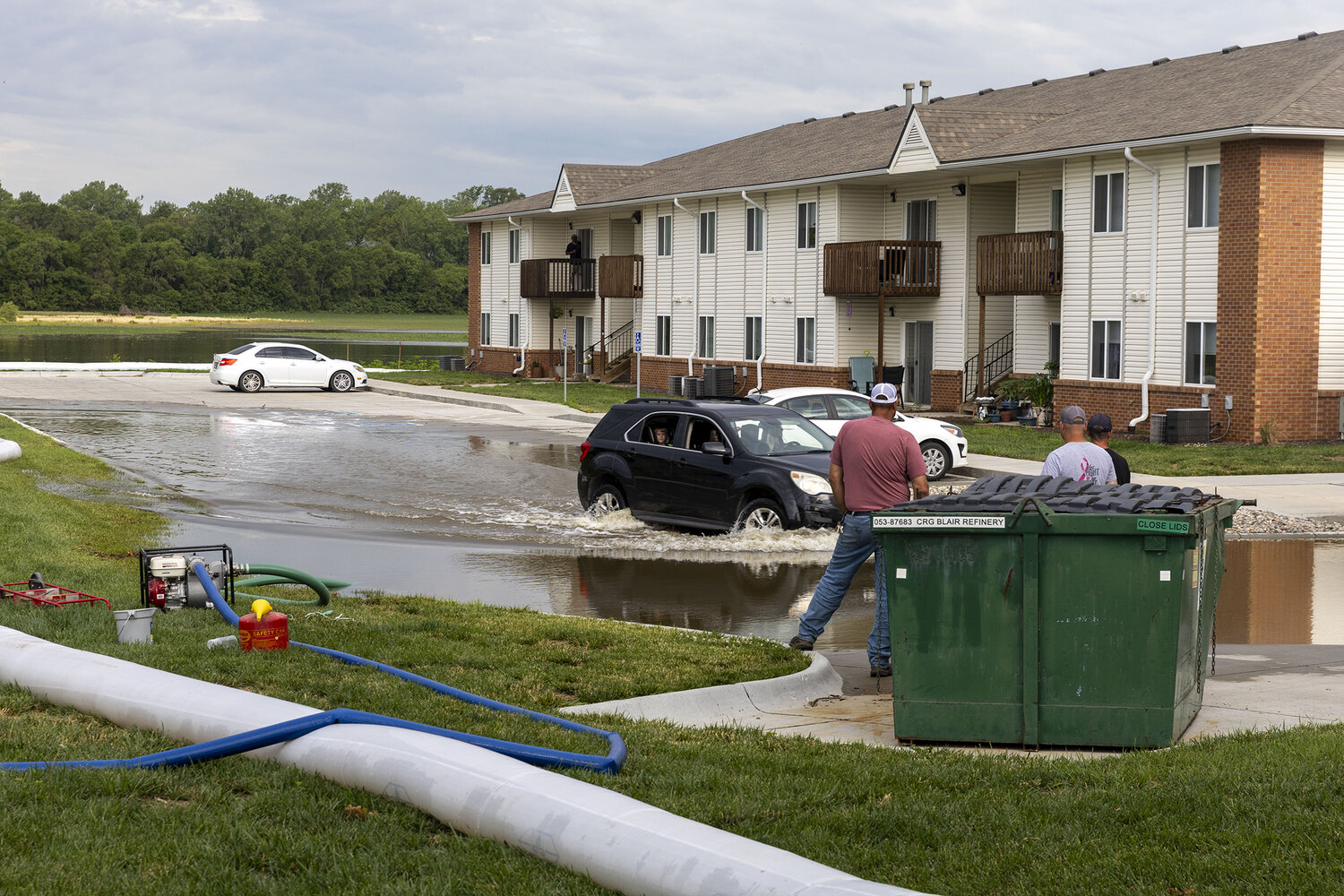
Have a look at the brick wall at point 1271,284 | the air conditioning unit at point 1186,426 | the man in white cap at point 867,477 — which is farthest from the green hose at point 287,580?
the brick wall at point 1271,284

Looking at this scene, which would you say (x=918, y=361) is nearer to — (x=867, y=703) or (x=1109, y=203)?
(x=1109, y=203)

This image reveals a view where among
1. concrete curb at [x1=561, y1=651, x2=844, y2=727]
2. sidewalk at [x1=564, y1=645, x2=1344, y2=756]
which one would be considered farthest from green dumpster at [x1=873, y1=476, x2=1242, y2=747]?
concrete curb at [x1=561, y1=651, x2=844, y2=727]

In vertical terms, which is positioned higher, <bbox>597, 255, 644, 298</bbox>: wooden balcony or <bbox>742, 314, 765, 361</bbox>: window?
<bbox>597, 255, 644, 298</bbox>: wooden balcony

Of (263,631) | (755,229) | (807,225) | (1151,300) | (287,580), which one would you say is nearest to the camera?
(263,631)

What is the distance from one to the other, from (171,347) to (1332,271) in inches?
2567

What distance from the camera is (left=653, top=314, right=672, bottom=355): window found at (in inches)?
1811

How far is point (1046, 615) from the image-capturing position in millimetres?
7137

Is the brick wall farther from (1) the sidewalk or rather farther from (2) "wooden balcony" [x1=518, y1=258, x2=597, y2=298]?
(2) "wooden balcony" [x1=518, y1=258, x2=597, y2=298]

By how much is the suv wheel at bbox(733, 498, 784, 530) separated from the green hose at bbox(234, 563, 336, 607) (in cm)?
524

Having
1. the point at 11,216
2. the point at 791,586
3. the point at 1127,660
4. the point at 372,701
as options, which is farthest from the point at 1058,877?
the point at 11,216

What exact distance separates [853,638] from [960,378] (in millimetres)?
24793

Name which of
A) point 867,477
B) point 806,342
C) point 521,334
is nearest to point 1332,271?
point 806,342

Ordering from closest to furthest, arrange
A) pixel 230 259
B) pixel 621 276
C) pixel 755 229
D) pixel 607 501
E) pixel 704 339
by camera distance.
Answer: pixel 607 501, pixel 755 229, pixel 704 339, pixel 621 276, pixel 230 259

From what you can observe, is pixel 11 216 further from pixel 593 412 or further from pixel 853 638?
pixel 853 638
